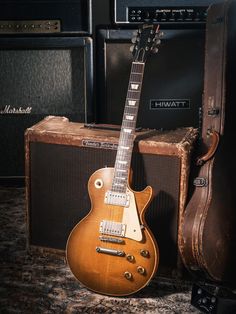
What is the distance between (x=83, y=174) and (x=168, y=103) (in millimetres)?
589

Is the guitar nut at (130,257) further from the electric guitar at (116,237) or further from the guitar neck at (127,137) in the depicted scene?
the guitar neck at (127,137)

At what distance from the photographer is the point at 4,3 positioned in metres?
2.05

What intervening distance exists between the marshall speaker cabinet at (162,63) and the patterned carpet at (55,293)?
66 centimetres

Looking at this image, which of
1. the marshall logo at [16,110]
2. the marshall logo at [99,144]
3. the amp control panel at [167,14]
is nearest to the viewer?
the marshall logo at [99,144]

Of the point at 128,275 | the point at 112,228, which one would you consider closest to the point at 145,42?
the point at 112,228

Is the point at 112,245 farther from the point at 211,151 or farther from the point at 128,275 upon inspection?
the point at 211,151

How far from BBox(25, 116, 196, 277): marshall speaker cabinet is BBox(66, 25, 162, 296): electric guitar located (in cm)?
8

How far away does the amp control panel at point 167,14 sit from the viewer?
6.60 ft

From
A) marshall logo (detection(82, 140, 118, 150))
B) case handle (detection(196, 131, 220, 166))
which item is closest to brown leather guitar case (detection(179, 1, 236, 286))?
case handle (detection(196, 131, 220, 166))

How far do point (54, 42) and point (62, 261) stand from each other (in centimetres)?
82

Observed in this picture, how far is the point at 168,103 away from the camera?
208 cm

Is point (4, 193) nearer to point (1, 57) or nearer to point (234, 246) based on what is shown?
point (1, 57)

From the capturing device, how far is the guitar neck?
1.46 m

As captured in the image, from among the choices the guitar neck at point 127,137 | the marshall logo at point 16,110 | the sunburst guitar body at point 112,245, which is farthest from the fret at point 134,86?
the marshall logo at point 16,110
